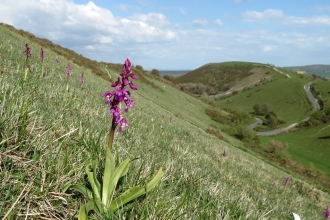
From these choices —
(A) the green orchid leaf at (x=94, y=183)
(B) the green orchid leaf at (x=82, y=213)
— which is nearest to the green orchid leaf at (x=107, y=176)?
(A) the green orchid leaf at (x=94, y=183)

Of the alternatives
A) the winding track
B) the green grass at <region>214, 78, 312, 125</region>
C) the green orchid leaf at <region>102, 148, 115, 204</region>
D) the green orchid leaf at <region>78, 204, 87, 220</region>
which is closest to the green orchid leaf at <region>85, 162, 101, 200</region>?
the green orchid leaf at <region>102, 148, 115, 204</region>

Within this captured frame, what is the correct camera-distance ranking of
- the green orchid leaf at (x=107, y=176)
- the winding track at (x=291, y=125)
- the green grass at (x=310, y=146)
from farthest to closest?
1. the winding track at (x=291, y=125)
2. the green grass at (x=310, y=146)
3. the green orchid leaf at (x=107, y=176)

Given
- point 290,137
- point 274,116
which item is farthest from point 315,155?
point 274,116

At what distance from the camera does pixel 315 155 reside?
66625 mm

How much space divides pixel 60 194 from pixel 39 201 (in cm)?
18

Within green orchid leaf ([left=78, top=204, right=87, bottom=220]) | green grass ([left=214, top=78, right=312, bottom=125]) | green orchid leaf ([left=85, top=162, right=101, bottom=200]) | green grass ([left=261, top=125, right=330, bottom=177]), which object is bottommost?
green grass ([left=261, top=125, right=330, bottom=177])

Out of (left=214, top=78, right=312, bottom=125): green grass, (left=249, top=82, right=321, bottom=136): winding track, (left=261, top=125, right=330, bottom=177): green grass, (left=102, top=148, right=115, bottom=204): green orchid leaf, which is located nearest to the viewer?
(left=102, top=148, right=115, bottom=204): green orchid leaf

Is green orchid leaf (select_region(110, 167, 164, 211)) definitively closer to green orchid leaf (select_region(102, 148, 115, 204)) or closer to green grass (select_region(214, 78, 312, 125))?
green orchid leaf (select_region(102, 148, 115, 204))

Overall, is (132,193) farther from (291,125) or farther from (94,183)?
(291,125)

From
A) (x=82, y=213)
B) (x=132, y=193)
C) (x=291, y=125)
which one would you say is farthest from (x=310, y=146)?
(x=82, y=213)

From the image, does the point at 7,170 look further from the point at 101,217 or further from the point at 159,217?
the point at 159,217

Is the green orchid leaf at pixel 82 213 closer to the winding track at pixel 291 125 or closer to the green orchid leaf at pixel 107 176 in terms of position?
the green orchid leaf at pixel 107 176

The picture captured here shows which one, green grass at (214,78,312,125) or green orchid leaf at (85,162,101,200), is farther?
green grass at (214,78,312,125)

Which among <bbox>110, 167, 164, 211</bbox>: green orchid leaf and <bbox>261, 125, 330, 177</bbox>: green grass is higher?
<bbox>110, 167, 164, 211</bbox>: green orchid leaf
